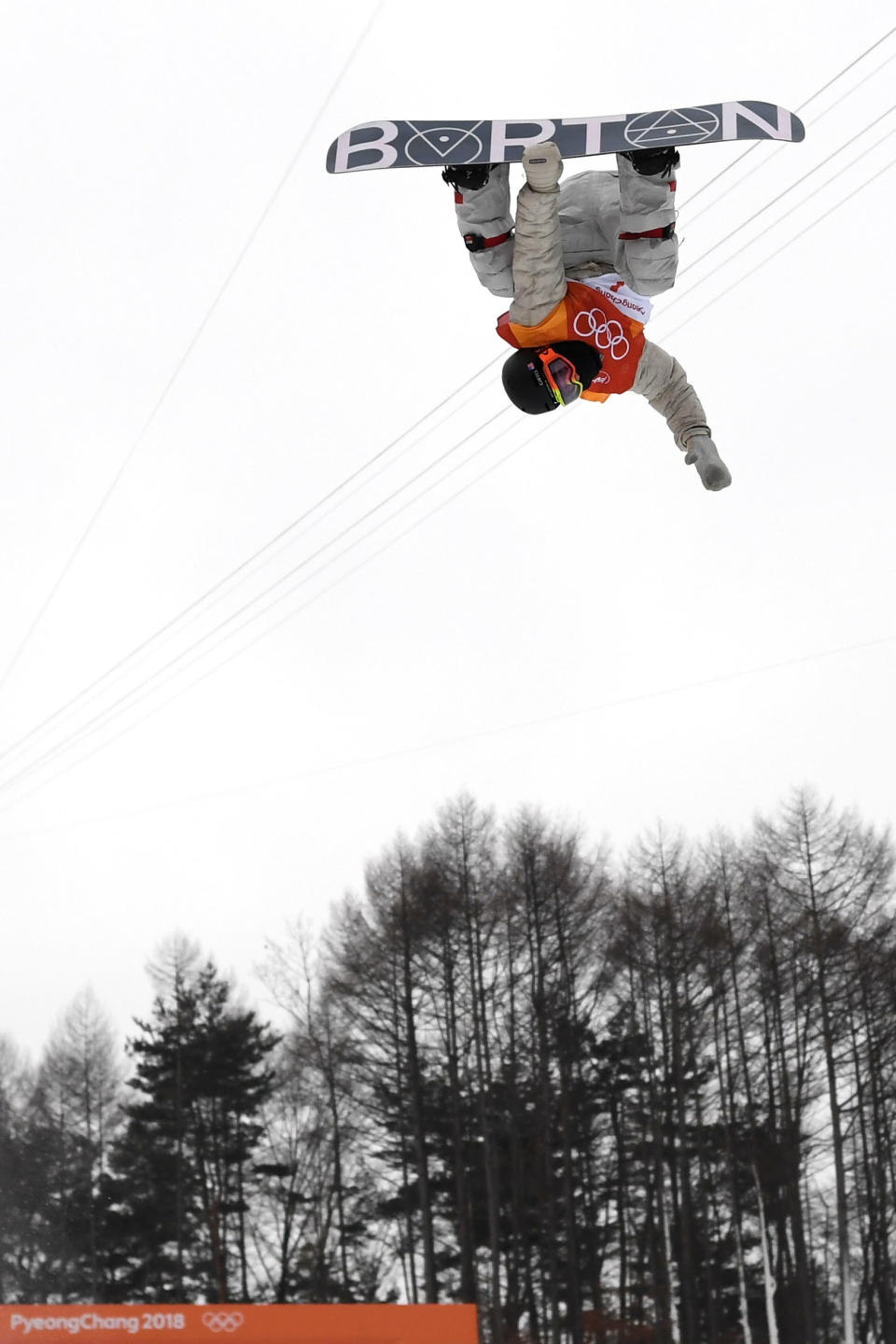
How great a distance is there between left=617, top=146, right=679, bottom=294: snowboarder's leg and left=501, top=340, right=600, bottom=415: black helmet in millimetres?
385

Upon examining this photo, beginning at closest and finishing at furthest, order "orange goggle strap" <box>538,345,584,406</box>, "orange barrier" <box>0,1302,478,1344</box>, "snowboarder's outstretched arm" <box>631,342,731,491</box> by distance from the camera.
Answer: "orange goggle strap" <box>538,345,584,406</box> → "snowboarder's outstretched arm" <box>631,342,731,491</box> → "orange barrier" <box>0,1302,478,1344</box>

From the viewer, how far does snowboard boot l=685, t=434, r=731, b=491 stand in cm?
644

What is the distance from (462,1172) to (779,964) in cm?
833

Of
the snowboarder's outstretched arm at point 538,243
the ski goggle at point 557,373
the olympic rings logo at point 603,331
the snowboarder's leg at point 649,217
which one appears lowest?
the ski goggle at point 557,373

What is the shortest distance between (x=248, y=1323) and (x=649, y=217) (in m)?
15.0

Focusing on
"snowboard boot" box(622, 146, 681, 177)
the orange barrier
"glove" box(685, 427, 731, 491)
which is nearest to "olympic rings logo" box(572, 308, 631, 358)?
"glove" box(685, 427, 731, 491)

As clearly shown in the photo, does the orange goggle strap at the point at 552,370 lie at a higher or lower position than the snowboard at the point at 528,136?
lower

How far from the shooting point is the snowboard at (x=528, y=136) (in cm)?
550

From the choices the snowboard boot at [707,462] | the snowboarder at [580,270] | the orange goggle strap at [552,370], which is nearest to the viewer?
the snowboarder at [580,270]

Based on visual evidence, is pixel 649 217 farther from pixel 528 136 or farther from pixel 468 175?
pixel 468 175

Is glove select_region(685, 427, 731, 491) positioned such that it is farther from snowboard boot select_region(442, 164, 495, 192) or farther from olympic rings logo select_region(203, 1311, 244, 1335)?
olympic rings logo select_region(203, 1311, 244, 1335)

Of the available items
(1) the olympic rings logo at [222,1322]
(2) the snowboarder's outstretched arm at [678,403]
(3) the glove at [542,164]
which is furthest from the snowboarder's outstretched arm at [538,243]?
(1) the olympic rings logo at [222,1322]

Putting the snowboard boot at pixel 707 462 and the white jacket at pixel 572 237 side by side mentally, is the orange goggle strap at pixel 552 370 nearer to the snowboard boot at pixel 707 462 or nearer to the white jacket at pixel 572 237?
the white jacket at pixel 572 237

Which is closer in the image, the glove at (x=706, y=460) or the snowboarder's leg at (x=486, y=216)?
the snowboarder's leg at (x=486, y=216)
